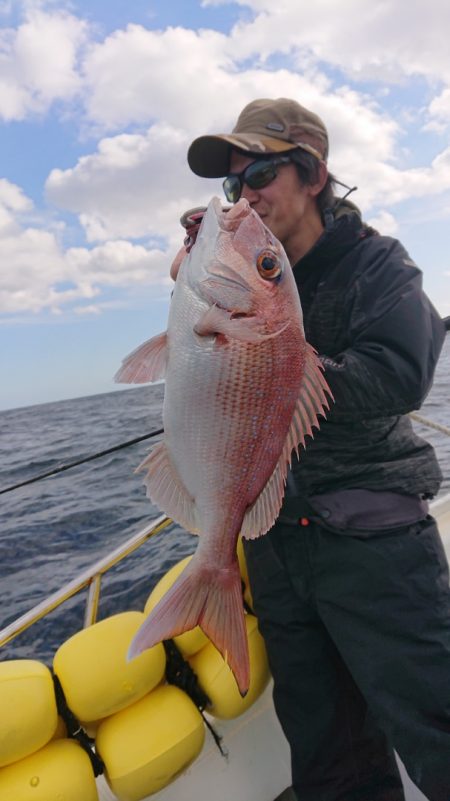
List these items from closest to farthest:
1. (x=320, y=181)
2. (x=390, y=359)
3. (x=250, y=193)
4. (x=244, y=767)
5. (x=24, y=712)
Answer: (x=390, y=359) → (x=24, y=712) → (x=250, y=193) → (x=320, y=181) → (x=244, y=767)

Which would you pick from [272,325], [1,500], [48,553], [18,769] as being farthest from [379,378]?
[1,500]

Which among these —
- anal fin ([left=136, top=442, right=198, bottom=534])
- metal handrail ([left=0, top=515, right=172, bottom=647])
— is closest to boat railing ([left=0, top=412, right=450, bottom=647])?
metal handrail ([left=0, top=515, right=172, bottom=647])

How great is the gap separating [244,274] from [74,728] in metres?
2.06

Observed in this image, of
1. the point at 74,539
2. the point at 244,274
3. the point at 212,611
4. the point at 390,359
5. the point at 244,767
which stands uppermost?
the point at 244,274

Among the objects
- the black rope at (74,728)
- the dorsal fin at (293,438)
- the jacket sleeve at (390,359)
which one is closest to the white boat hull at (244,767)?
the black rope at (74,728)

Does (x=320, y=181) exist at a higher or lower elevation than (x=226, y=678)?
higher

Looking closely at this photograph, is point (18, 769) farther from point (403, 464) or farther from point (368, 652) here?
point (403, 464)

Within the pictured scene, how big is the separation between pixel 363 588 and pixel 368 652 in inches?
9.5

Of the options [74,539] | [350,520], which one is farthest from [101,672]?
[74,539]

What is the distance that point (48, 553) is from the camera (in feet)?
23.5

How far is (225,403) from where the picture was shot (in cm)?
163

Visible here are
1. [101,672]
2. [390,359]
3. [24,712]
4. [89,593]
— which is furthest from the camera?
[89,593]

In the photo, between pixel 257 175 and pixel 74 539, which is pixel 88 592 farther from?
pixel 74 539

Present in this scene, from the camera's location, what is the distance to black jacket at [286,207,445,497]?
73.7 inches
